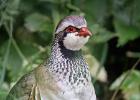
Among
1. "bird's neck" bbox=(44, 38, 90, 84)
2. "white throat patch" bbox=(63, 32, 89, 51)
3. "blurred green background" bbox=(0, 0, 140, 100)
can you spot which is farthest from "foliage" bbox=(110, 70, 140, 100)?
"white throat patch" bbox=(63, 32, 89, 51)

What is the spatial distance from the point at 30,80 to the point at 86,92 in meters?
0.38

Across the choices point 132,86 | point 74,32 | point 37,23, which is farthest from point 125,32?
point 74,32

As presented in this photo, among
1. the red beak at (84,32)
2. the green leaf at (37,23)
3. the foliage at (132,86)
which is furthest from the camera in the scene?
the green leaf at (37,23)

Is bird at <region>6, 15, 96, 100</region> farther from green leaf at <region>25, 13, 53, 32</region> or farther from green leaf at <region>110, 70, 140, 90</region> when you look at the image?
green leaf at <region>25, 13, 53, 32</region>

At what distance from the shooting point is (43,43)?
20.5 ft

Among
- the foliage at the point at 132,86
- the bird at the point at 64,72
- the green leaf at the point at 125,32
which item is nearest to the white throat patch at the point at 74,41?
the bird at the point at 64,72

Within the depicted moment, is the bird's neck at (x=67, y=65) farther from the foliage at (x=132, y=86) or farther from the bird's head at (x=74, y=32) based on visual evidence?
the foliage at (x=132, y=86)

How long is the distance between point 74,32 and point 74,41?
0.18 feet

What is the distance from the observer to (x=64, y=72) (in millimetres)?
3820

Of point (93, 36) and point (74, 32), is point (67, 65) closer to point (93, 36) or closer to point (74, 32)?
point (74, 32)

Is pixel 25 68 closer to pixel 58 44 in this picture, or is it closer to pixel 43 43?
pixel 43 43

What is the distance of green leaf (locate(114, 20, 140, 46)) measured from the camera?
5.92m

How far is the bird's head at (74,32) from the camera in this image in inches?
143

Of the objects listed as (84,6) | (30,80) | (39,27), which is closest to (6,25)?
(39,27)
